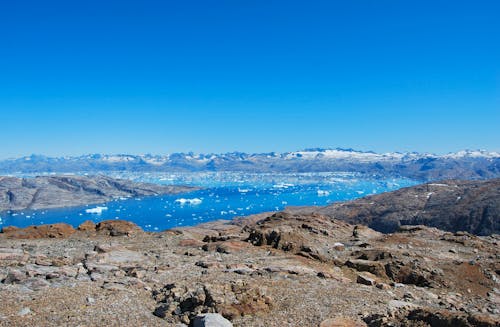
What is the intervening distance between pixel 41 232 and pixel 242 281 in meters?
15.7

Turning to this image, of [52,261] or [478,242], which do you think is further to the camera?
[478,242]

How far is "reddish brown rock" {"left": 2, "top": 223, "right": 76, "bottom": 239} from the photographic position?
22812 millimetres

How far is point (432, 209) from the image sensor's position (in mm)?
116250

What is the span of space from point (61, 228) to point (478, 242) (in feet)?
81.0

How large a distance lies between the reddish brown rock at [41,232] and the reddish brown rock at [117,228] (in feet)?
5.63

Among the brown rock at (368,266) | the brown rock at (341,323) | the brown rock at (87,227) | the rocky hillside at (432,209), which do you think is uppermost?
the brown rock at (341,323)

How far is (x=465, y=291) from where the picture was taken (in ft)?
50.4

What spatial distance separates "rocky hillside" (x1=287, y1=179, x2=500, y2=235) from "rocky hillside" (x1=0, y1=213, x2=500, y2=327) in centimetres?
8537

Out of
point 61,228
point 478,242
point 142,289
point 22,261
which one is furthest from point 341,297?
point 61,228

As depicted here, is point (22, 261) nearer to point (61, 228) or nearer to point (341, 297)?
point (61, 228)

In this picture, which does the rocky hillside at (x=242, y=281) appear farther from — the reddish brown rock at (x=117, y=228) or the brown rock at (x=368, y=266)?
the reddish brown rock at (x=117, y=228)

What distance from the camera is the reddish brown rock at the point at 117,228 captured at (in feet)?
79.2

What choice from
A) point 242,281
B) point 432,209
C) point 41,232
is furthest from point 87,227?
point 432,209

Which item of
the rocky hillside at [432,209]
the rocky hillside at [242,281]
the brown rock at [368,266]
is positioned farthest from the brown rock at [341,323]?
Result: the rocky hillside at [432,209]
